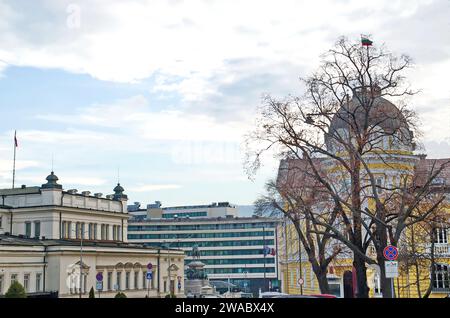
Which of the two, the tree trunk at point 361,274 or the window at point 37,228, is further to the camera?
the window at point 37,228

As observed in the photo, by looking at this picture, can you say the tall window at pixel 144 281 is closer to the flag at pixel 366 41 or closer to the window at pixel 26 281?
the window at pixel 26 281

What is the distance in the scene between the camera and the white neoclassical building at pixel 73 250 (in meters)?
64.6

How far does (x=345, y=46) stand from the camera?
31438mm

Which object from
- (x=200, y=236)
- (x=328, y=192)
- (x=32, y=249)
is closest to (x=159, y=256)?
(x=32, y=249)

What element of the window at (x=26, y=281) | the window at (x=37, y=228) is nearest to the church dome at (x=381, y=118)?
the window at (x=26, y=281)

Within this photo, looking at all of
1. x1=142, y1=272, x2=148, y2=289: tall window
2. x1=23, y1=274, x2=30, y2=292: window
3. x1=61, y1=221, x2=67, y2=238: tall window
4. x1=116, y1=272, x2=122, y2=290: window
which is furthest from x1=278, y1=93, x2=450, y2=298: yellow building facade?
x1=61, y1=221, x2=67, y2=238: tall window

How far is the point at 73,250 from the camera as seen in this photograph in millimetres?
68562

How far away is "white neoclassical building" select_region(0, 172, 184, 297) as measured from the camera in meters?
64.6

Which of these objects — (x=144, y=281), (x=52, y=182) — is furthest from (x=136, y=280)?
(x=52, y=182)

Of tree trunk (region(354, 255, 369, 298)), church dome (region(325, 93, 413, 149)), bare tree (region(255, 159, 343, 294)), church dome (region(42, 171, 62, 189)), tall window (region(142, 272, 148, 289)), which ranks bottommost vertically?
tall window (region(142, 272, 148, 289))

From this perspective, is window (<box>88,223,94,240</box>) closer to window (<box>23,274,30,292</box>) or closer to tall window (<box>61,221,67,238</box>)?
tall window (<box>61,221,67,238</box>)

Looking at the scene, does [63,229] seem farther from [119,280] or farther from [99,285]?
[99,285]
